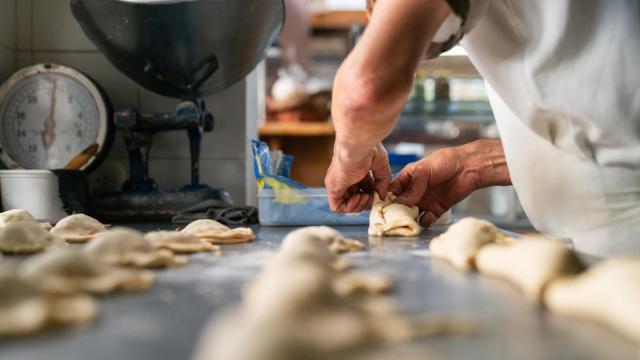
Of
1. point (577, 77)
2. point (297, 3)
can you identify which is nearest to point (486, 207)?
point (297, 3)

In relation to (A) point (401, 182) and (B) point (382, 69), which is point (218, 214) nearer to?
A: (A) point (401, 182)

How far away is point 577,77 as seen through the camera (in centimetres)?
113

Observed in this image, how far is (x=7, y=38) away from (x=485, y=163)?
1774 millimetres

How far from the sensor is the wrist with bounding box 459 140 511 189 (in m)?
1.66

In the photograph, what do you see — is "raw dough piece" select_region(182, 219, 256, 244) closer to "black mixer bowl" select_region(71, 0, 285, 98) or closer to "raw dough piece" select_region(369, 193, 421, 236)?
"raw dough piece" select_region(369, 193, 421, 236)

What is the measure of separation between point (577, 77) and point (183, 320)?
0.91 meters

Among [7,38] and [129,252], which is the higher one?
[7,38]

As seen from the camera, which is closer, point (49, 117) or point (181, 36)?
point (181, 36)

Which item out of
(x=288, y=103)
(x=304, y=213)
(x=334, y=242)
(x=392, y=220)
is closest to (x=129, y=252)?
(x=334, y=242)

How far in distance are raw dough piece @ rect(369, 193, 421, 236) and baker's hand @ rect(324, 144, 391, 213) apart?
48 millimetres

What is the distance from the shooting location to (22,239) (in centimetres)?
105

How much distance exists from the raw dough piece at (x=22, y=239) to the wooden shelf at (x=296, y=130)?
296 cm

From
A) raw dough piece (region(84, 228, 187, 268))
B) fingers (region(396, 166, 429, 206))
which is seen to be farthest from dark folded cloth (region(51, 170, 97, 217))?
fingers (region(396, 166, 429, 206))

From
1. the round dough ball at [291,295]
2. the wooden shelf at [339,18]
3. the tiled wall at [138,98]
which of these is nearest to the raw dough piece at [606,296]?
the round dough ball at [291,295]
